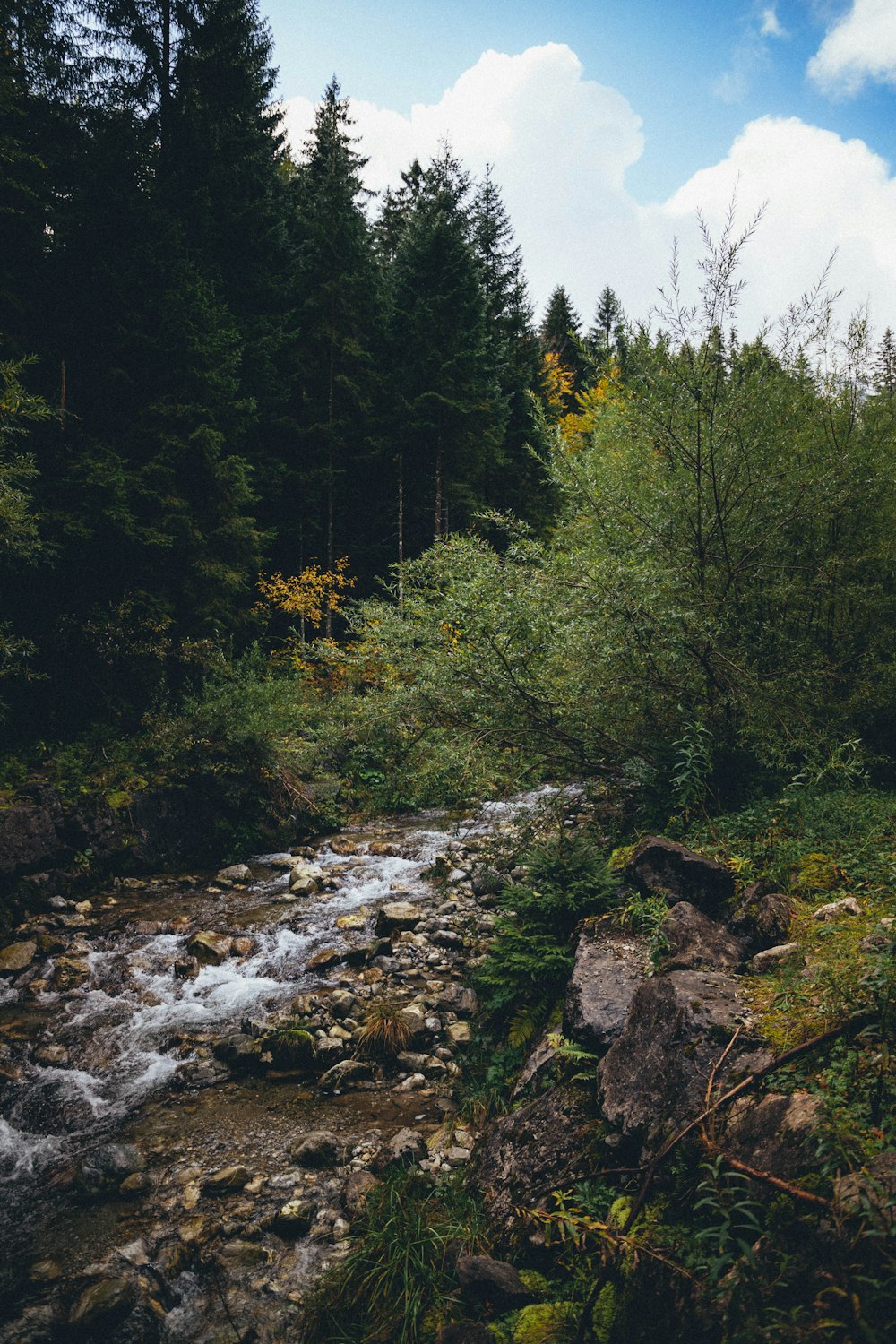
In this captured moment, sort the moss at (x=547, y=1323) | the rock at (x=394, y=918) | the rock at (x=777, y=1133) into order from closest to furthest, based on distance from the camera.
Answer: the rock at (x=777, y=1133) < the moss at (x=547, y=1323) < the rock at (x=394, y=918)

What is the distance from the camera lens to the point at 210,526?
13.5 metres

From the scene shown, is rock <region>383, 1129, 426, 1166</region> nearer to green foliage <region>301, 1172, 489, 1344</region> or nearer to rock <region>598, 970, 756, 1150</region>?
green foliage <region>301, 1172, 489, 1344</region>

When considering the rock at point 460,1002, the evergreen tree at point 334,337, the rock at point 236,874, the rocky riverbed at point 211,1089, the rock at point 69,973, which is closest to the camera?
the rocky riverbed at point 211,1089

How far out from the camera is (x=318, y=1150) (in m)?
4.45

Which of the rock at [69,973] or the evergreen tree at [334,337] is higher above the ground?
the evergreen tree at [334,337]

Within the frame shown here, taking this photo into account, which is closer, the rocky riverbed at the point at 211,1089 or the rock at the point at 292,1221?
the rocky riverbed at the point at 211,1089

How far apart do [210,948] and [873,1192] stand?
710cm

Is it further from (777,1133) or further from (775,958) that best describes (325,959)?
(777,1133)

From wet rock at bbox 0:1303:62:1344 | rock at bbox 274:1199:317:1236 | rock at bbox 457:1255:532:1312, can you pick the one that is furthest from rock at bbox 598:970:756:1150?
wet rock at bbox 0:1303:62:1344

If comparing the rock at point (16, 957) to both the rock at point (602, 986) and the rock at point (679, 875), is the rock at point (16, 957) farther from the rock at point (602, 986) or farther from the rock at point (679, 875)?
the rock at point (679, 875)

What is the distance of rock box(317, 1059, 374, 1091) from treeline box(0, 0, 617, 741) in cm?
715

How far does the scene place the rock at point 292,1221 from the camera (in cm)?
387

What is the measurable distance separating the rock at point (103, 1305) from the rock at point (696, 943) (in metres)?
3.72

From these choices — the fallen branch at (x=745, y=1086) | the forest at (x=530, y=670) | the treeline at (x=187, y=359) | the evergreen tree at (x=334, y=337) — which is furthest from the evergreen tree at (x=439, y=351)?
the fallen branch at (x=745, y=1086)
